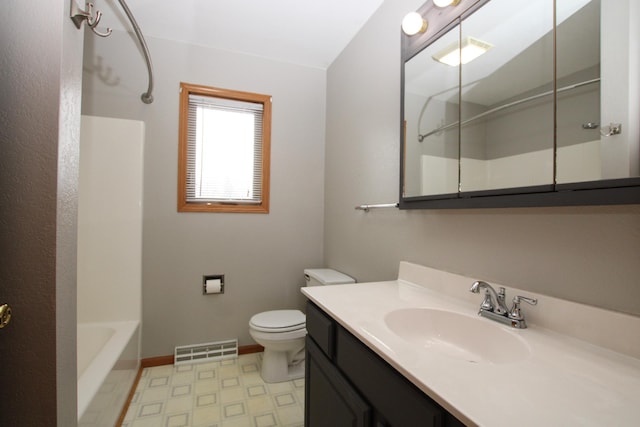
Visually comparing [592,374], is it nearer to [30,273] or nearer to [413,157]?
[413,157]

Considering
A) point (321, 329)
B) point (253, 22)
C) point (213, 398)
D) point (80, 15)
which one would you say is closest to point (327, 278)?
point (321, 329)

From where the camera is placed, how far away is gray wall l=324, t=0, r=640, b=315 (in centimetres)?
74

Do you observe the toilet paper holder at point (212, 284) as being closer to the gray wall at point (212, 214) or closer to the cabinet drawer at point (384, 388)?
the gray wall at point (212, 214)

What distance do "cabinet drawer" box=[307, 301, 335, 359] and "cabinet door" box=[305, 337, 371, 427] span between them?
0.04 metres

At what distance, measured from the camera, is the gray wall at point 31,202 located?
2.49ft

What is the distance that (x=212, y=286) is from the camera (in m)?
2.16

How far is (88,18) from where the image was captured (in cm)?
87

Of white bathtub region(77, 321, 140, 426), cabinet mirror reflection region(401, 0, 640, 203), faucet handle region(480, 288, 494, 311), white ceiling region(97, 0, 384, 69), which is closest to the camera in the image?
cabinet mirror reflection region(401, 0, 640, 203)

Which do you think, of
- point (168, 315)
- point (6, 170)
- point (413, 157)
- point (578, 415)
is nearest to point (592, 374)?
point (578, 415)

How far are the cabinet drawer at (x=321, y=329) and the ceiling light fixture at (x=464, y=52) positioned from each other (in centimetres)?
118

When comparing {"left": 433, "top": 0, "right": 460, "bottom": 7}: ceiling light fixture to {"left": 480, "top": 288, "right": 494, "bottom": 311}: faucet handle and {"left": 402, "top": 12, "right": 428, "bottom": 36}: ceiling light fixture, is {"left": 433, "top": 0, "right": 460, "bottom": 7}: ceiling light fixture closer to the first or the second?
{"left": 402, "top": 12, "right": 428, "bottom": 36}: ceiling light fixture

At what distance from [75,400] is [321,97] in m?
2.45

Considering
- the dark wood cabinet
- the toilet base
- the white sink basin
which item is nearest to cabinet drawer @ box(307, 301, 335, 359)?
the dark wood cabinet

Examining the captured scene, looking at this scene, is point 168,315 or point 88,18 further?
point 168,315
